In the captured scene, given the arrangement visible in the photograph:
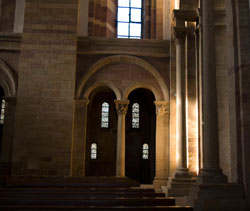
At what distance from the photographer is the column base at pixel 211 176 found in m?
6.82

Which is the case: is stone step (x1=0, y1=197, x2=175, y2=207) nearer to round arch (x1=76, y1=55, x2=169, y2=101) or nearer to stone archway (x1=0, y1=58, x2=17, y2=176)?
stone archway (x1=0, y1=58, x2=17, y2=176)

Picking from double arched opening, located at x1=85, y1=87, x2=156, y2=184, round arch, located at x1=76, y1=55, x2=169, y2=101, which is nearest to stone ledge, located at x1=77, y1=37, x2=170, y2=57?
round arch, located at x1=76, y1=55, x2=169, y2=101

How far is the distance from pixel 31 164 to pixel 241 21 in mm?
8496

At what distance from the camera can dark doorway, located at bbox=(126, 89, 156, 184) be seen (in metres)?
18.6

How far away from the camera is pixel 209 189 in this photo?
6.63 m

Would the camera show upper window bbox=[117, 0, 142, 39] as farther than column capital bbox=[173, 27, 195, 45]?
Yes

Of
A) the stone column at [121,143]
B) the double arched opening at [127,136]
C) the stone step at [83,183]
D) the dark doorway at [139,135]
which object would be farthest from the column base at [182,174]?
the dark doorway at [139,135]

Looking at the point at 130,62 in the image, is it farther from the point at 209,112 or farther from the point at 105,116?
the point at 209,112

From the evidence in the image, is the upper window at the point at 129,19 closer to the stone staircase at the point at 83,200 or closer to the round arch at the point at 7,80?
the round arch at the point at 7,80

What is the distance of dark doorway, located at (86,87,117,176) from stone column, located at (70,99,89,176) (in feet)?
15.9

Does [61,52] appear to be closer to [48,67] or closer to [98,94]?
[48,67]

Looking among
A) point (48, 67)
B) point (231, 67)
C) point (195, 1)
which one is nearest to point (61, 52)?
point (48, 67)

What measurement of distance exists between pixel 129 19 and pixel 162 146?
7840mm

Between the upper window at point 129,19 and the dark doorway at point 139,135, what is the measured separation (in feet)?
10.00
